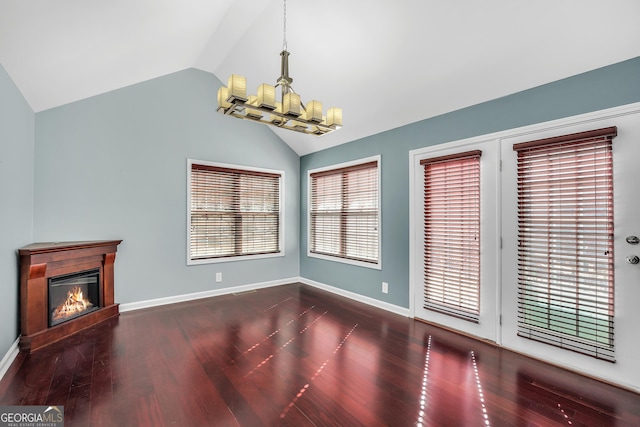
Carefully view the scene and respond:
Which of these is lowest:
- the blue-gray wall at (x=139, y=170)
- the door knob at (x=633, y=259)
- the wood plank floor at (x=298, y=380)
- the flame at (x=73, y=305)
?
the wood plank floor at (x=298, y=380)

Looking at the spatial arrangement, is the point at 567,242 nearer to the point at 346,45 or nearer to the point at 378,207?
the point at 378,207

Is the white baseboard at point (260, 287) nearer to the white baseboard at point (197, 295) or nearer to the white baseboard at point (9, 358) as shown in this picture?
the white baseboard at point (197, 295)

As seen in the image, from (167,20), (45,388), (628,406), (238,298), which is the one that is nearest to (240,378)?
(45,388)

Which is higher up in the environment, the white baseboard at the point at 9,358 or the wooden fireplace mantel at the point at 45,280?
the wooden fireplace mantel at the point at 45,280

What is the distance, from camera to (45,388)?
212cm

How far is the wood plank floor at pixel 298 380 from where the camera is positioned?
1855mm

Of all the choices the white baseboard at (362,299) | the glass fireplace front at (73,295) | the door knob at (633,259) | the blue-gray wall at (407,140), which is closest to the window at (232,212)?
the blue-gray wall at (407,140)

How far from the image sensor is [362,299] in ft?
13.9

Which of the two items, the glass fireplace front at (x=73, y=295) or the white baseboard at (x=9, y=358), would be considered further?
the glass fireplace front at (x=73, y=295)

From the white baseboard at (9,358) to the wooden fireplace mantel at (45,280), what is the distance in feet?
0.16

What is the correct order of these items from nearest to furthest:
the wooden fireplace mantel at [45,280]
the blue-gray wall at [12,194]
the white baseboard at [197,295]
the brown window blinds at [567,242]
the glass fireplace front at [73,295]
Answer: the brown window blinds at [567,242], the blue-gray wall at [12,194], the wooden fireplace mantel at [45,280], the glass fireplace front at [73,295], the white baseboard at [197,295]

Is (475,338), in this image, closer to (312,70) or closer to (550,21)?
(550,21)

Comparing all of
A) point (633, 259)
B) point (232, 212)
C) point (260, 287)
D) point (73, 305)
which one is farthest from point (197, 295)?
point (633, 259)

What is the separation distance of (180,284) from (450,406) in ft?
12.0
